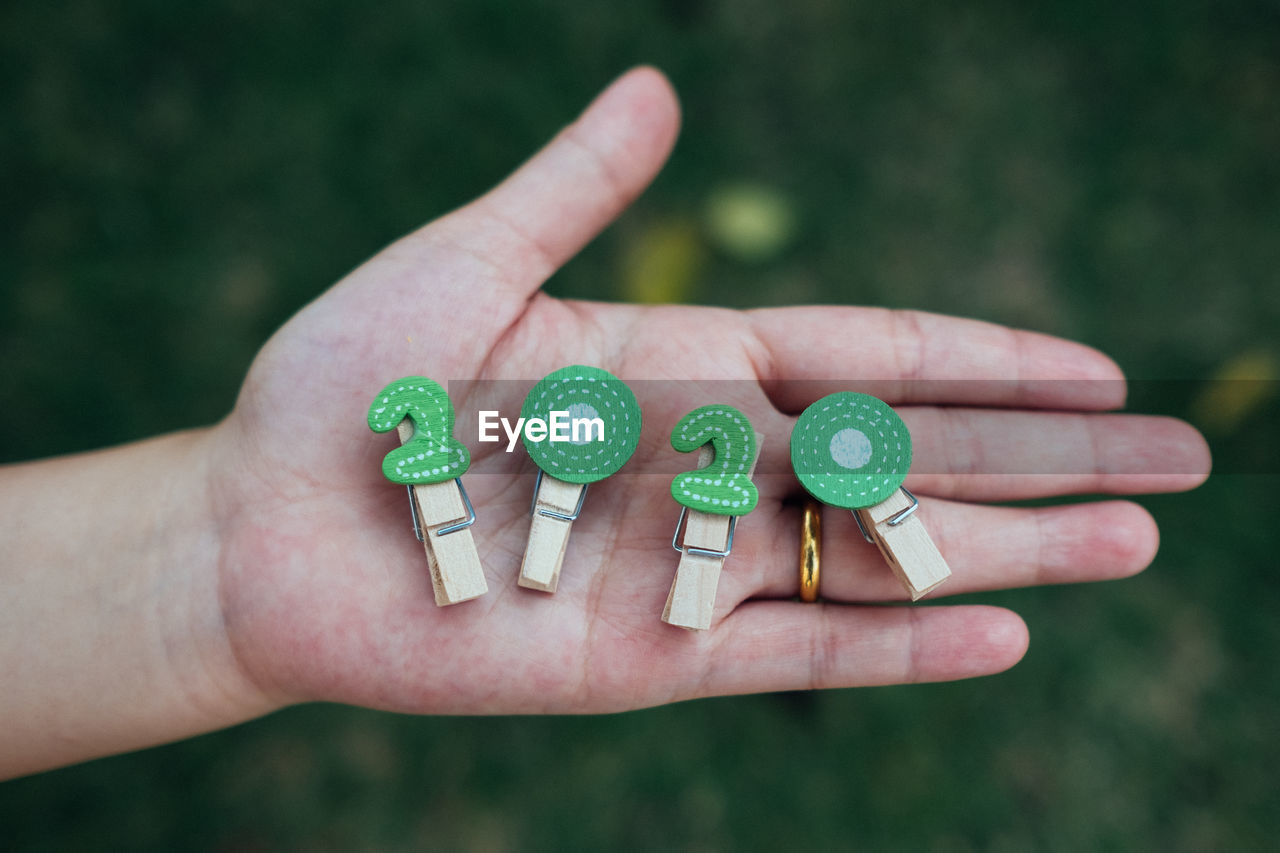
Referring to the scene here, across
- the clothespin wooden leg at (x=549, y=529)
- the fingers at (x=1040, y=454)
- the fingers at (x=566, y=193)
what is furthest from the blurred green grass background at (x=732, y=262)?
the clothespin wooden leg at (x=549, y=529)

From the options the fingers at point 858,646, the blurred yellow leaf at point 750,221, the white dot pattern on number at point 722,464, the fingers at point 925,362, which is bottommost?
the fingers at point 858,646

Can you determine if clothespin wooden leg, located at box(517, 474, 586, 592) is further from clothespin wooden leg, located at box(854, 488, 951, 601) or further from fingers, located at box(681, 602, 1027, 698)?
clothespin wooden leg, located at box(854, 488, 951, 601)

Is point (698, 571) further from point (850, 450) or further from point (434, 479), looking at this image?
point (434, 479)

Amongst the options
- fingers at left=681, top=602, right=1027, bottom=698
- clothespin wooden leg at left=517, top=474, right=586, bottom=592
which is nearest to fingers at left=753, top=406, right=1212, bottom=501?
fingers at left=681, top=602, right=1027, bottom=698

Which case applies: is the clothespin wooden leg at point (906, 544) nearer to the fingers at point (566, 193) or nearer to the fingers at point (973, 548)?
the fingers at point (973, 548)

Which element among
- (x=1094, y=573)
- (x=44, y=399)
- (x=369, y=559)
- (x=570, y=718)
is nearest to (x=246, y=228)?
(x=44, y=399)

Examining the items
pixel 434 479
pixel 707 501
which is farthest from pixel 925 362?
pixel 434 479
